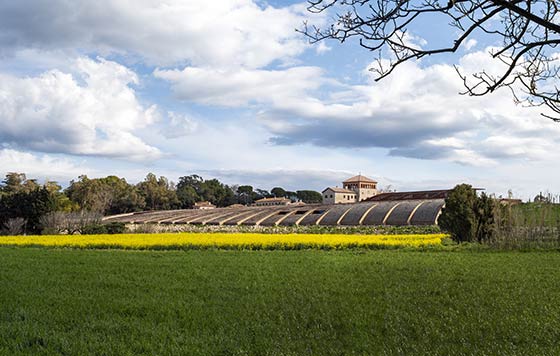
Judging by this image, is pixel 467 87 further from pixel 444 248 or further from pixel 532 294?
pixel 444 248

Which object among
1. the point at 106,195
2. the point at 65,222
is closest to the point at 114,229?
the point at 65,222

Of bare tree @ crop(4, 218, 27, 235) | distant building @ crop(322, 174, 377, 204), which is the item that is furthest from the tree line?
distant building @ crop(322, 174, 377, 204)

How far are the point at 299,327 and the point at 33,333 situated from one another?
3.30 metres

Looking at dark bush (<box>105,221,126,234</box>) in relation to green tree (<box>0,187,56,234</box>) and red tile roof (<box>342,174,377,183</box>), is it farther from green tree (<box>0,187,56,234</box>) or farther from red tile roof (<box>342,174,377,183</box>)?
red tile roof (<box>342,174,377,183</box>)

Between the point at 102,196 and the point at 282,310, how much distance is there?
2765 inches

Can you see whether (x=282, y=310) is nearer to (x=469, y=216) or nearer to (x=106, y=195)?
(x=469, y=216)

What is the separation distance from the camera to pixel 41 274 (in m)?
12.2

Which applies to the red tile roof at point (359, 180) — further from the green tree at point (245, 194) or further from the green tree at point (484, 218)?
the green tree at point (484, 218)

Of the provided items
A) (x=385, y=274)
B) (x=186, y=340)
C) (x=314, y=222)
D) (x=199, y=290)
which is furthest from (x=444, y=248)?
(x=314, y=222)

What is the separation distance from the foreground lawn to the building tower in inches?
2729

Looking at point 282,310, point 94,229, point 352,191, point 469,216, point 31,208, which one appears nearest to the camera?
point 282,310

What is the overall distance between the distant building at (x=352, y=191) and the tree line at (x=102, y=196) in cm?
2584

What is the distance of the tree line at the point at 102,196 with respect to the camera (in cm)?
3697

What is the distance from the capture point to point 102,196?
73250mm
